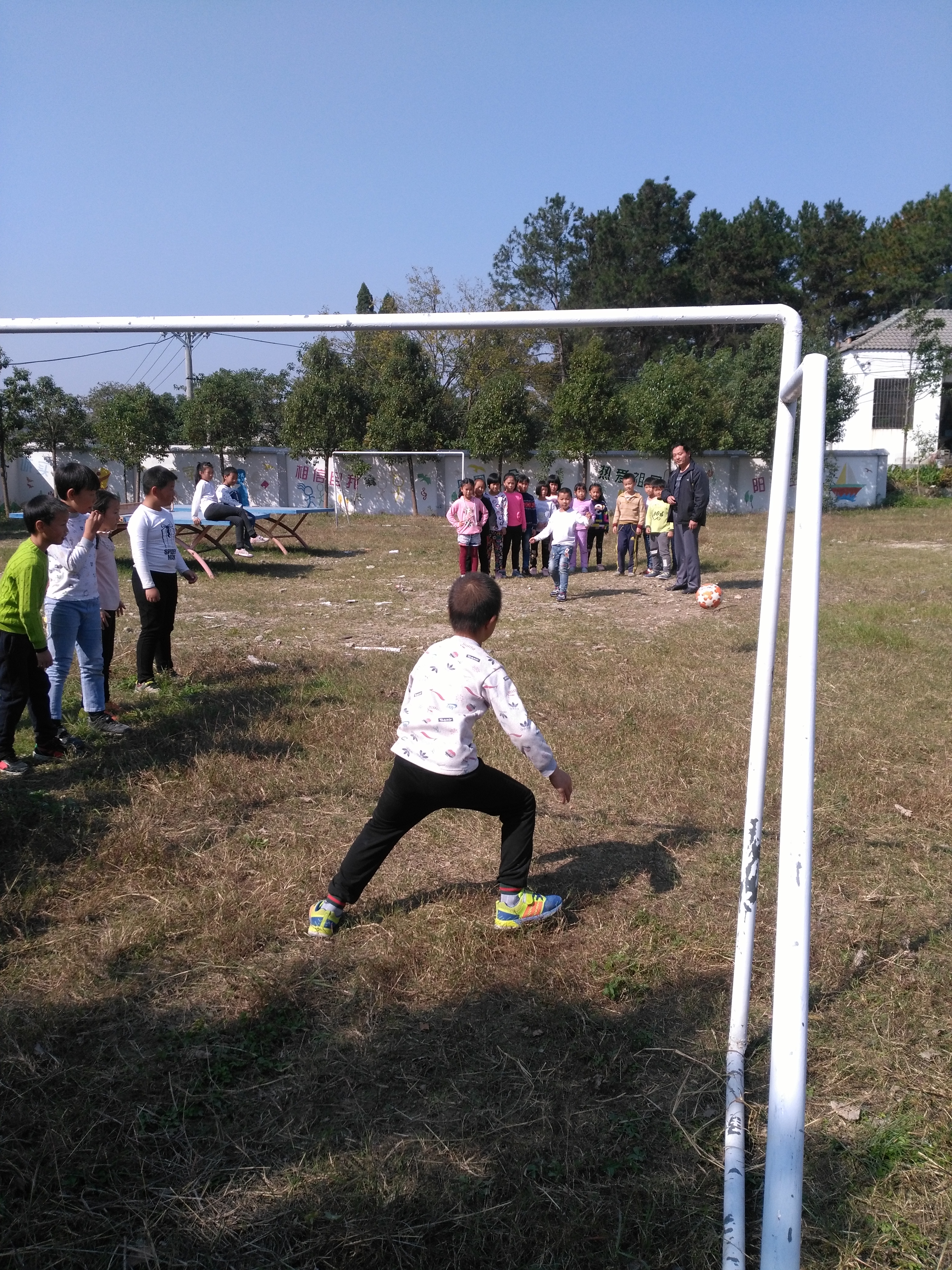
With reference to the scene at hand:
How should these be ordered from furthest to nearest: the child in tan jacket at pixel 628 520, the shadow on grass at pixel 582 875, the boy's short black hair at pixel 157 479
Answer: the child in tan jacket at pixel 628 520 → the boy's short black hair at pixel 157 479 → the shadow on grass at pixel 582 875

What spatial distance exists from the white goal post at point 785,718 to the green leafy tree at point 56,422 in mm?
35259

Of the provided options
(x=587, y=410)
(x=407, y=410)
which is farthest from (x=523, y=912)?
(x=407, y=410)

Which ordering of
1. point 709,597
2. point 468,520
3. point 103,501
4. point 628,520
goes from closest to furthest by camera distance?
point 103,501 < point 709,597 < point 468,520 < point 628,520

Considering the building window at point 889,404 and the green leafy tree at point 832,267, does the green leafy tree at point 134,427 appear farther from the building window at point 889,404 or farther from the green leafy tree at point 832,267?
the green leafy tree at point 832,267

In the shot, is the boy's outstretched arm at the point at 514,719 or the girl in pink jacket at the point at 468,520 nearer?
the boy's outstretched arm at the point at 514,719

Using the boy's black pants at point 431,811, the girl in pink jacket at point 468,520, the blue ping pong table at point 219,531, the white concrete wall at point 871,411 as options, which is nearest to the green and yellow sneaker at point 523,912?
the boy's black pants at point 431,811

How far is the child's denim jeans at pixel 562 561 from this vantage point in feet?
41.0

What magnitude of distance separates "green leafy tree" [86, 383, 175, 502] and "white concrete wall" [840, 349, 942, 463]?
2723 centimetres

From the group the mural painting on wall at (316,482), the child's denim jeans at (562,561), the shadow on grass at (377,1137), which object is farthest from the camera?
the mural painting on wall at (316,482)

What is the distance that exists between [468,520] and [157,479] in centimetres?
710

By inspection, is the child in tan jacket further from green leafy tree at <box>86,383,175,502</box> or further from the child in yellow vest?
green leafy tree at <box>86,383,175,502</box>

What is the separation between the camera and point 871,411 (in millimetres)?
40000

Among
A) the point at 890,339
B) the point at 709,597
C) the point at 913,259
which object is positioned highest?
the point at 913,259

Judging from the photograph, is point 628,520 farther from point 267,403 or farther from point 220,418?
point 267,403
